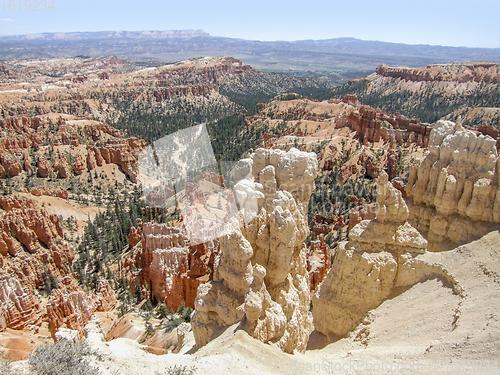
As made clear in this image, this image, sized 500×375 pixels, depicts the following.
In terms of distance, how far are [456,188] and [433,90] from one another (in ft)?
401

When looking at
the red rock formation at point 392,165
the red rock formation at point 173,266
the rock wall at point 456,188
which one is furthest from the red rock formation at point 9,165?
the red rock formation at point 392,165

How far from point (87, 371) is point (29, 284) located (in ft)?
72.6

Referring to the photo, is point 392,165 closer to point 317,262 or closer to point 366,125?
point 366,125

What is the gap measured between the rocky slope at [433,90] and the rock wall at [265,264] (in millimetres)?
87546

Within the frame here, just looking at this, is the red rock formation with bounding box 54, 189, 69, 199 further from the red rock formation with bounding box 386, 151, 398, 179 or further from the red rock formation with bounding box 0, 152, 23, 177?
the red rock formation with bounding box 386, 151, 398, 179

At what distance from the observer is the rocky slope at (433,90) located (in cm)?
9725

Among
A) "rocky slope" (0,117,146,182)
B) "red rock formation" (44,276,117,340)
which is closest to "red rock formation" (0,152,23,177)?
"rocky slope" (0,117,146,182)

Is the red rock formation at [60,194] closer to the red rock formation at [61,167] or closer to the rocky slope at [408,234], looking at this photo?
the red rock formation at [61,167]

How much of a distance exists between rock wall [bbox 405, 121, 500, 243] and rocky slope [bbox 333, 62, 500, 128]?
82.1 meters

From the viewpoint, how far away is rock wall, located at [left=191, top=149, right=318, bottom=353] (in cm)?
881

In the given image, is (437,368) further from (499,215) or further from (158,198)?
(158,198)

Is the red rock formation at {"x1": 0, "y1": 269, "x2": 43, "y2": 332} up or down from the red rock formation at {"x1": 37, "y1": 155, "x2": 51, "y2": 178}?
up

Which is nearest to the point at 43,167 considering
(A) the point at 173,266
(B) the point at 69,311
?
(A) the point at 173,266

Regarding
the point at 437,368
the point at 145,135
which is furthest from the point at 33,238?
the point at 145,135
